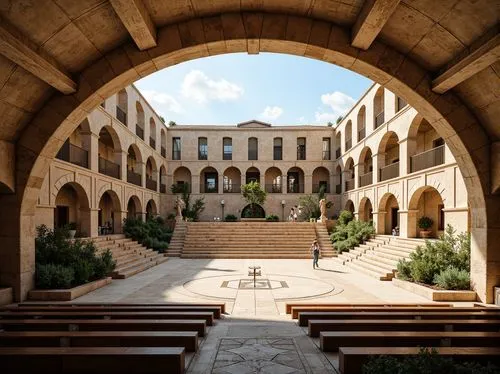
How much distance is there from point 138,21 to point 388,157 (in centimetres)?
2219

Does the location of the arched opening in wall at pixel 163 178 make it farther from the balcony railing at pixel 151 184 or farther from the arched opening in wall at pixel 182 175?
the balcony railing at pixel 151 184

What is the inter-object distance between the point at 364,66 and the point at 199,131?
27.6 metres

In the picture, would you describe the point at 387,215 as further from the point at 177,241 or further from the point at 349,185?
the point at 177,241

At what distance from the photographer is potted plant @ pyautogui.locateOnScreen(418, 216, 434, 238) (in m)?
17.4

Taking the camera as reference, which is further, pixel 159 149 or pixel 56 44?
pixel 159 149

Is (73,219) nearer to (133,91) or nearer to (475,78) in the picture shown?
(133,91)

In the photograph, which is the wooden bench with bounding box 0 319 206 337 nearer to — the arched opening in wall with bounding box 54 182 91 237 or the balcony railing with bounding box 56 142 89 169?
the balcony railing with bounding box 56 142 89 169

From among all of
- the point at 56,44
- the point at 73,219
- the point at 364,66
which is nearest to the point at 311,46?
the point at 364,66

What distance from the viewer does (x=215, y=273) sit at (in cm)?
1542

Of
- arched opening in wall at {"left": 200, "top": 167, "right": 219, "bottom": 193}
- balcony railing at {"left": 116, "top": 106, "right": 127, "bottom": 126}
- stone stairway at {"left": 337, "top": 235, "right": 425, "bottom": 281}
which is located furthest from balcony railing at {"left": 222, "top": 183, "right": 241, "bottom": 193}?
stone stairway at {"left": 337, "top": 235, "right": 425, "bottom": 281}

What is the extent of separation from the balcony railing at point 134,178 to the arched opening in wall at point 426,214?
1801cm

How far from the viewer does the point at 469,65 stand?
682 cm

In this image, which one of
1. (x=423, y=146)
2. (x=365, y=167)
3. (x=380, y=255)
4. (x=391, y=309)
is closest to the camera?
(x=391, y=309)

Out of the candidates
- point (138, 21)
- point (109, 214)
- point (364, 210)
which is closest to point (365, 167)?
point (364, 210)
